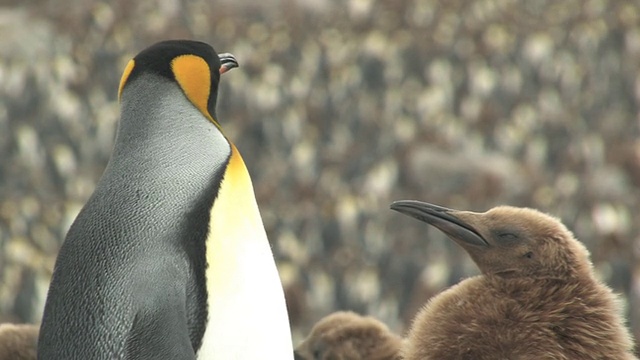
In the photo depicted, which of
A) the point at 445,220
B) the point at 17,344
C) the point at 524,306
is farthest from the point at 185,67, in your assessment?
the point at 524,306

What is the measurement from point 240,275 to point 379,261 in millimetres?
10616

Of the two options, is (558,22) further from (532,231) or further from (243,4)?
(532,231)

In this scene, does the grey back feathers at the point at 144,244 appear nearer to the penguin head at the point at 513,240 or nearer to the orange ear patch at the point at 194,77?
the orange ear patch at the point at 194,77

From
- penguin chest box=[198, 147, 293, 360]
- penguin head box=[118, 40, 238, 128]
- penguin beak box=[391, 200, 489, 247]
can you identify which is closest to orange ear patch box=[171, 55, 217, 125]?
penguin head box=[118, 40, 238, 128]

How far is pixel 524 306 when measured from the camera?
2.51 m

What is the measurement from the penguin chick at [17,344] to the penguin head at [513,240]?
0.99 meters

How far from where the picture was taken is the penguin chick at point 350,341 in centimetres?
305

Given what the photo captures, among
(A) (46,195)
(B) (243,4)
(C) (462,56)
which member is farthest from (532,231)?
(B) (243,4)

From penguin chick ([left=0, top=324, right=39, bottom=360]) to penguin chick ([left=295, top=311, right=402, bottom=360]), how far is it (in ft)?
2.23

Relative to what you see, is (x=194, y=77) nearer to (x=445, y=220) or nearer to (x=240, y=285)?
(x=240, y=285)

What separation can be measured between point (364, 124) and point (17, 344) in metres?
15.9

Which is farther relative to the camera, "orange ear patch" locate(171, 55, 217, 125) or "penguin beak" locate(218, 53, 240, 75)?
"penguin beak" locate(218, 53, 240, 75)

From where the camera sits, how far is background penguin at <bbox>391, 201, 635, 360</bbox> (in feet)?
8.05

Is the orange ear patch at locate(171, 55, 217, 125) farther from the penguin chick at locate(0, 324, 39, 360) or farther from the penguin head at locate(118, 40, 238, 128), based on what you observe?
the penguin chick at locate(0, 324, 39, 360)
